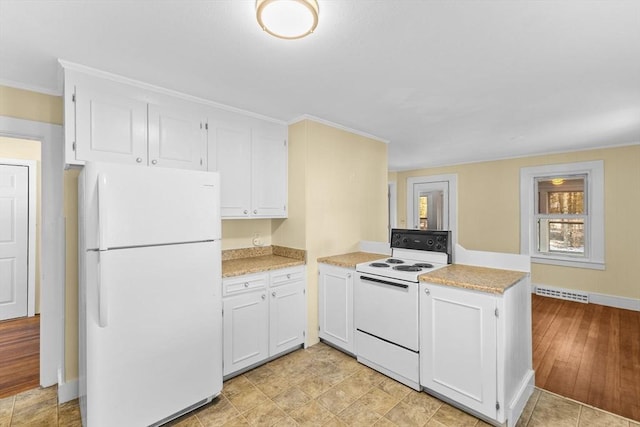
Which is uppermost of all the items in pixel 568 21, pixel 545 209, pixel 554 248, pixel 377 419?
pixel 568 21

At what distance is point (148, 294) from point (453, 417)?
85.1 inches

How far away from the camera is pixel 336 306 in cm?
289

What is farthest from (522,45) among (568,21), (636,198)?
(636,198)

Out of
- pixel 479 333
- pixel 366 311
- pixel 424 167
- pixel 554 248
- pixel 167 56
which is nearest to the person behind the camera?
pixel 167 56

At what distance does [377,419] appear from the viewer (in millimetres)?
1967

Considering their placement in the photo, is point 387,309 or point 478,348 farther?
point 387,309

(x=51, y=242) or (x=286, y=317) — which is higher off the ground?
(x=51, y=242)

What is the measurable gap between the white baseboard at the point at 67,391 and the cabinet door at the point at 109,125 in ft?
5.56

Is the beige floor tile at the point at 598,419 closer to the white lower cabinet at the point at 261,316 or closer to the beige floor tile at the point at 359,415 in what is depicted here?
the beige floor tile at the point at 359,415

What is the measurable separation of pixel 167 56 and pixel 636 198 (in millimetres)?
5712

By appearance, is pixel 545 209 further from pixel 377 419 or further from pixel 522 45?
pixel 377 419

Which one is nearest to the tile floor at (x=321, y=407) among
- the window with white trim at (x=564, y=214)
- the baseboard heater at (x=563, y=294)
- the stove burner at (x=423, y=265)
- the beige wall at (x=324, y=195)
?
the beige wall at (x=324, y=195)

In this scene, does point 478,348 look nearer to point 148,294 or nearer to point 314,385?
point 314,385

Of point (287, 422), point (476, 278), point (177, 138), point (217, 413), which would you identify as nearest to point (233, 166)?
point (177, 138)
